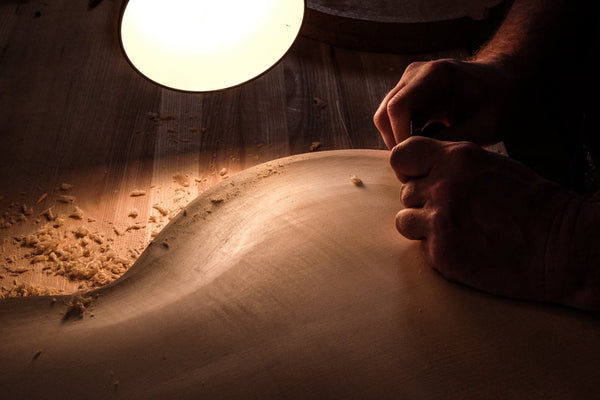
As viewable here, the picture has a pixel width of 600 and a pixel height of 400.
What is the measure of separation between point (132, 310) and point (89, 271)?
0.32 metres

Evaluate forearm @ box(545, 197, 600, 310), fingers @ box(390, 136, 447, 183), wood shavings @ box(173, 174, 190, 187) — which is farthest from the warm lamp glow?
forearm @ box(545, 197, 600, 310)

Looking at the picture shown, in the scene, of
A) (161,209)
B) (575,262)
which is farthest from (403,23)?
(575,262)

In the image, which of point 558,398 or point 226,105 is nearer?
point 558,398

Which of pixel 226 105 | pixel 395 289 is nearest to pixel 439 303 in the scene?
pixel 395 289

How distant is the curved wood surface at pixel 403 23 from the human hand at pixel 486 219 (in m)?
0.97

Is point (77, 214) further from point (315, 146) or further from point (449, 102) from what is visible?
point (449, 102)

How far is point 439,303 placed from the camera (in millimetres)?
828

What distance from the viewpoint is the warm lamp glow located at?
1.15 meters

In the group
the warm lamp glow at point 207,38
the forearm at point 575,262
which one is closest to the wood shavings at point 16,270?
the warm lamp glow at point 207,38

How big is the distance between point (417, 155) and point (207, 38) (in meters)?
0.61

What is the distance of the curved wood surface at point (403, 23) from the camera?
68.2 inches

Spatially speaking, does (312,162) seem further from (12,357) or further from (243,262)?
(12,357)

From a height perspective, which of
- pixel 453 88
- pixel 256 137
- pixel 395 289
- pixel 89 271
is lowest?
pixel 89 271

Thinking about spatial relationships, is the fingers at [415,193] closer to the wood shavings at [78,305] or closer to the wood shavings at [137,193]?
the wood shavings at [78,305]
